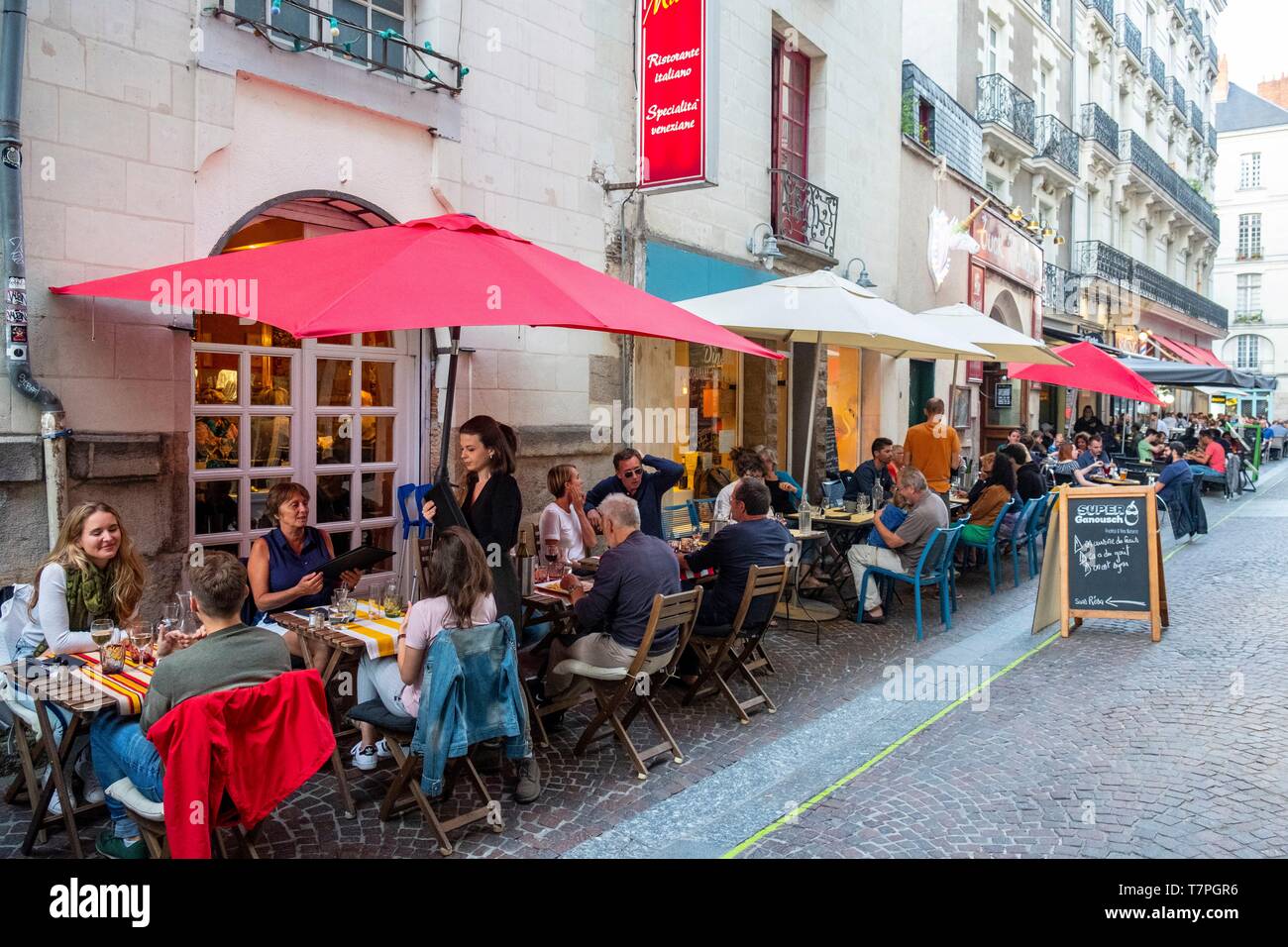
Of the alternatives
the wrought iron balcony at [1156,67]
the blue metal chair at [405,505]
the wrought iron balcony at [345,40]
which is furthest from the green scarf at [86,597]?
the wrought iron balcony at [1156,67]

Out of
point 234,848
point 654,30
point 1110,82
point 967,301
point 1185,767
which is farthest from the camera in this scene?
point 1110,82

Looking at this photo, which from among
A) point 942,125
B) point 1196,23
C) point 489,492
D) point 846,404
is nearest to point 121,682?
point 489,492

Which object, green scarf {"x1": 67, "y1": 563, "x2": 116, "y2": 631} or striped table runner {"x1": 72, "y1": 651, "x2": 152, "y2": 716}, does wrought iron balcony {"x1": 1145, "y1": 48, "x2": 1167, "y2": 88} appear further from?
striped table runner {"x1": 72, "y1": 651, "x2": 152, "y2": 716}

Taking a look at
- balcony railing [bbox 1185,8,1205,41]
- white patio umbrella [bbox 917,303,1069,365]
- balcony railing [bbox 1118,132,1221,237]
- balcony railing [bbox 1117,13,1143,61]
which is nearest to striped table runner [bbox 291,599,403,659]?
white patio umbrella [bbox 917,303,1069,365]

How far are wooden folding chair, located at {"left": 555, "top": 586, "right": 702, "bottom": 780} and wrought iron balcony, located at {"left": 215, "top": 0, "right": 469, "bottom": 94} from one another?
4279mm

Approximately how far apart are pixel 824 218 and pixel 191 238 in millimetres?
8948

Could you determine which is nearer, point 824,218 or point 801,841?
point 801,841

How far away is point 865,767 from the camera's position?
481 centimetres

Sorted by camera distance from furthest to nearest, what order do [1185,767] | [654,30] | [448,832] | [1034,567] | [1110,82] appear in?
[1110,82] → [1034,567] → [654,30] → [1185,767] → [448,832]

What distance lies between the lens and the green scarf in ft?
13.7

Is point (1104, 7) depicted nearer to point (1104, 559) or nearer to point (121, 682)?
point (1104, 559)

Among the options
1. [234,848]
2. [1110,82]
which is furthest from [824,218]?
[1110,82]

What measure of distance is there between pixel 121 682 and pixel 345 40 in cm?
490

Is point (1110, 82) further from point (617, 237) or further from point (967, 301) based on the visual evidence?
point (617, 237)
